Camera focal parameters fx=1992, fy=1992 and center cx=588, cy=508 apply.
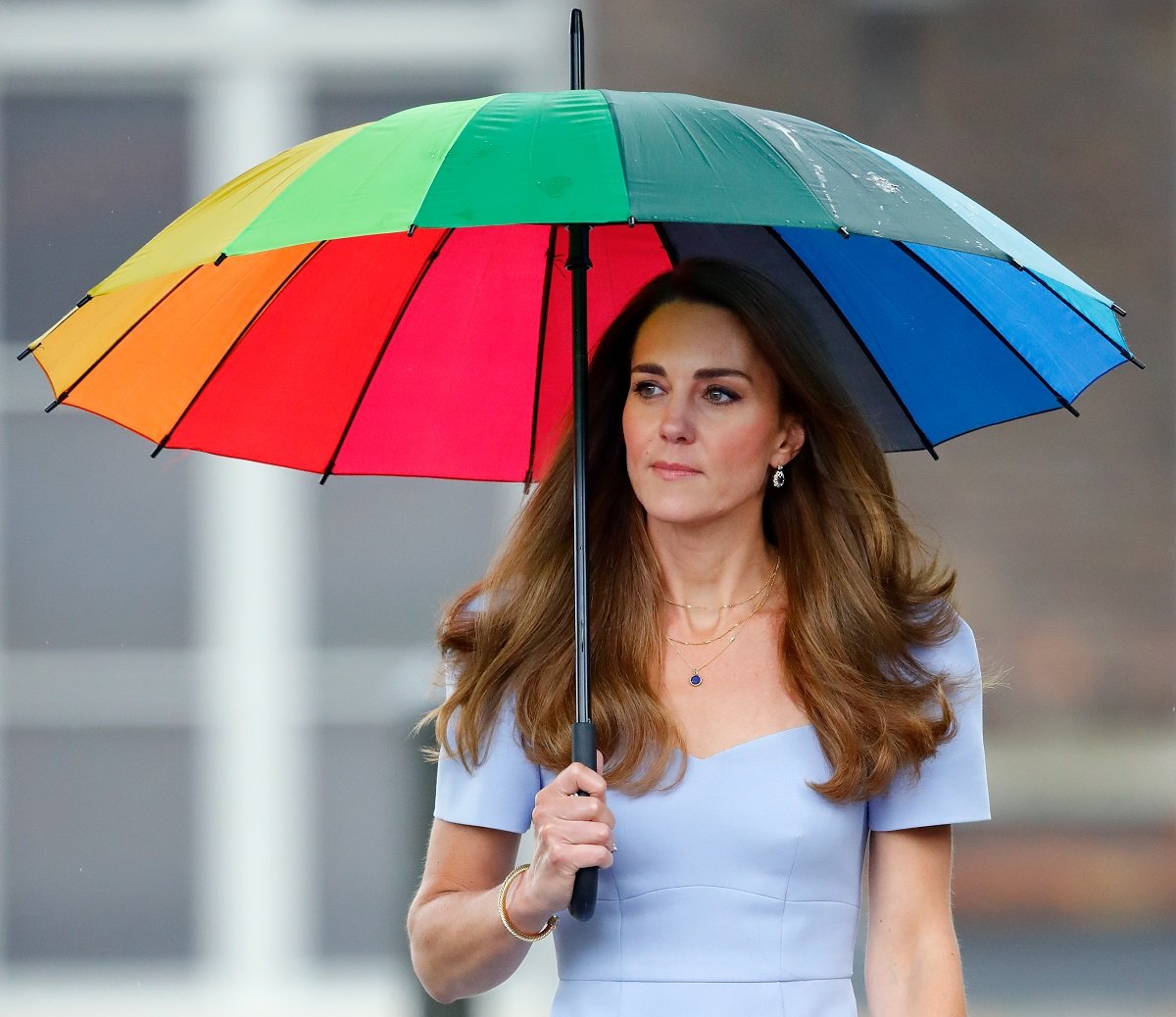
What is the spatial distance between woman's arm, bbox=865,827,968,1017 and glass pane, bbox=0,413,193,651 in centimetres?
373

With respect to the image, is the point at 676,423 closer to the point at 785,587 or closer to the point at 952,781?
the point at 785,587

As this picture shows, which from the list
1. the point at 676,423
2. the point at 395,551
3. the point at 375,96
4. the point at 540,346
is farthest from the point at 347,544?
the point at 676,423

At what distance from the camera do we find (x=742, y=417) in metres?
2.79

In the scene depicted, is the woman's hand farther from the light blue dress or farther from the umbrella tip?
the umbrella tip

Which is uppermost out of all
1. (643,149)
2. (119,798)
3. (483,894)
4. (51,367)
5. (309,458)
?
(643,149)

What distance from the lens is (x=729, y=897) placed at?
8.71ft

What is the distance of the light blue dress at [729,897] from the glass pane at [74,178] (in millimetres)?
3992

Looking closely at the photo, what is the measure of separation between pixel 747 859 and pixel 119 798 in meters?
3.89

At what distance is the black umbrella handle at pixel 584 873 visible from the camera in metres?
2.52

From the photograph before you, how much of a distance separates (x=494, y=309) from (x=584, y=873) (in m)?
0.96

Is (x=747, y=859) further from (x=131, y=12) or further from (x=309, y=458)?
(x=131, y=12)

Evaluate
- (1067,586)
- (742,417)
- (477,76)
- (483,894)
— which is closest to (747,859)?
(483,894)

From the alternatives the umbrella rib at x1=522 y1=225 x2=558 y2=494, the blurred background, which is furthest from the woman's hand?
the blurred background

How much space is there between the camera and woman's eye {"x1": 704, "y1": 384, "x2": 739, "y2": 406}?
2787mm
